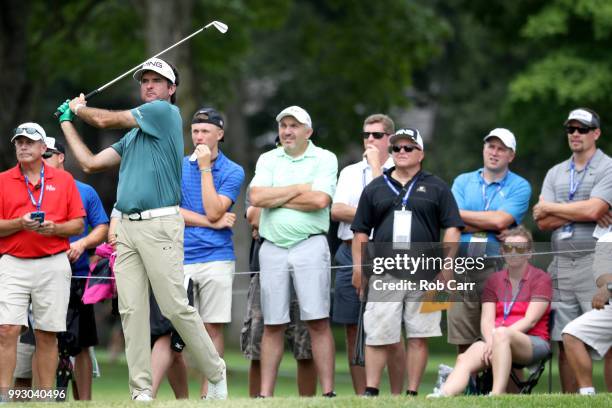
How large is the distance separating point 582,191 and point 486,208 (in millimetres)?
804

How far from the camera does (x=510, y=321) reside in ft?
37.5

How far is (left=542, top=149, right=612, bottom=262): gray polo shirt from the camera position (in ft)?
38.4

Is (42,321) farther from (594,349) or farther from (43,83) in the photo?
(43,83)

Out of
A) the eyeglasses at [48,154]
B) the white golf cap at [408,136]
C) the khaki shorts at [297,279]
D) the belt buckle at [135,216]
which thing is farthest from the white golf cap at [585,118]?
the eyeglasses at [48,154]

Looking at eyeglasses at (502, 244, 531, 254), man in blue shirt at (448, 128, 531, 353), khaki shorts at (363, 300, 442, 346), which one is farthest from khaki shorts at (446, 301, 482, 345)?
eyeglasses at (502, 244, 531, 254)

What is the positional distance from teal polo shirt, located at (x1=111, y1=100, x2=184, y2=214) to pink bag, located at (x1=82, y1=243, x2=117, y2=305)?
5.64 feet

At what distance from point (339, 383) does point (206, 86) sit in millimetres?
15564

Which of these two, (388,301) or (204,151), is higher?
(204,151)

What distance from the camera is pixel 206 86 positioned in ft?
111

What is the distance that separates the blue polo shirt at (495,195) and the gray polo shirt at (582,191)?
0.22 meters

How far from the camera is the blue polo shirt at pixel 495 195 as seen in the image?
1211 centimetres

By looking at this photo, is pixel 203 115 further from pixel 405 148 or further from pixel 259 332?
pixel 259 332

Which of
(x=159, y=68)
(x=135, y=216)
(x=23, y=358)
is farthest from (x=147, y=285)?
(x=23, y=358)

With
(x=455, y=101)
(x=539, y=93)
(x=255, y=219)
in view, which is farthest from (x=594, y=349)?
(x=455, y=101)
